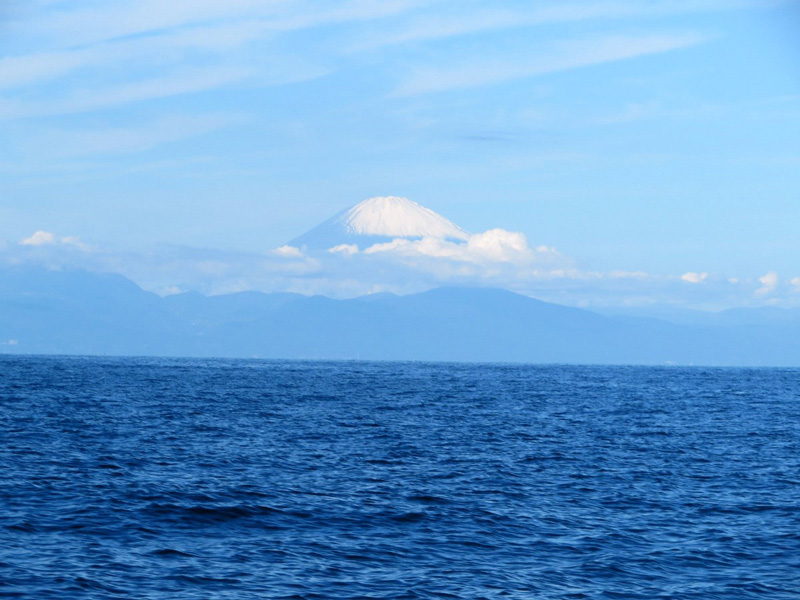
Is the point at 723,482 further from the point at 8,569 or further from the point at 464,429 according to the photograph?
the point at 8,569

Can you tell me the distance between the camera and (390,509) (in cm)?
3691

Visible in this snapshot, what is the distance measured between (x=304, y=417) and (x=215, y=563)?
4843 centimetres

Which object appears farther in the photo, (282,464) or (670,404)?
(670,404)

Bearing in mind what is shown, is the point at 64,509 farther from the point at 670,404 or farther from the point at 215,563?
the point at 670,404

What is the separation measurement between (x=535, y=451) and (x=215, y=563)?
30.8 m

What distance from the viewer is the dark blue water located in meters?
27.3

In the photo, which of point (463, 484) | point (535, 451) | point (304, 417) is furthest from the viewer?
point (304, 417)

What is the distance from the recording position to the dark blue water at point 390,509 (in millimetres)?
27281

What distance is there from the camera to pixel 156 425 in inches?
2633

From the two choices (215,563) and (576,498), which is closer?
(215,563)

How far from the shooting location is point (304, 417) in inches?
3027

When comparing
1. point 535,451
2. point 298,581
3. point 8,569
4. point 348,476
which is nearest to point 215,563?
point 298,581

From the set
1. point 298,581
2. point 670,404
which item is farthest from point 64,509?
point 670,404

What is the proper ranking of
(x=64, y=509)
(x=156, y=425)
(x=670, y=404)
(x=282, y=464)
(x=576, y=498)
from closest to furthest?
(x=64, y=509)
(x=576, y=498)
(x=282, y=464)
(x=156, y=425)
(x=670, y=404)
